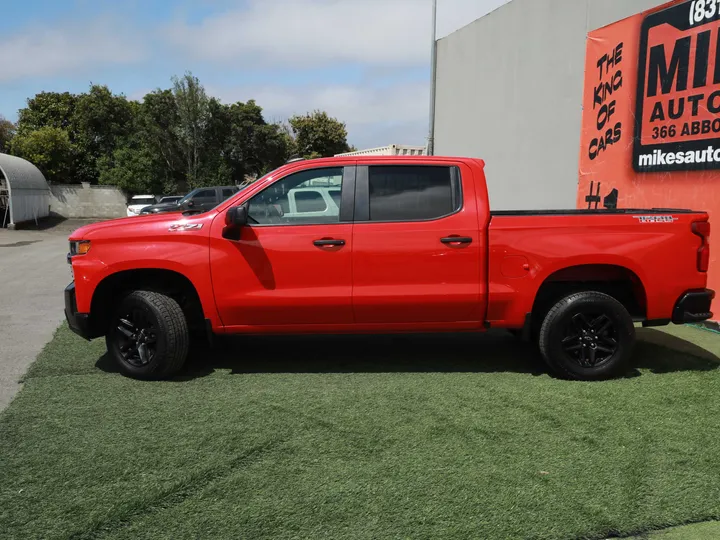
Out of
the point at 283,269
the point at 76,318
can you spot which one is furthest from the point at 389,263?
the point at 76,318

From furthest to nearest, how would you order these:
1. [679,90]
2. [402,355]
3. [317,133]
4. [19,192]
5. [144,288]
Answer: [317,133] < [19,192] < [679,90] < [402,355] < [144,288]

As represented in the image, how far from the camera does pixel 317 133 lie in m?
52.4

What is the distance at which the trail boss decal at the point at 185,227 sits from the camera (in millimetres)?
4820

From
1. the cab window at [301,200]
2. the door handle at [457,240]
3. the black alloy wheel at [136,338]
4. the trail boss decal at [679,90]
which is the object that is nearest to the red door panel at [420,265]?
the door handle at [457,240]

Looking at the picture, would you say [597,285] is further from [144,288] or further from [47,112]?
[47,112]

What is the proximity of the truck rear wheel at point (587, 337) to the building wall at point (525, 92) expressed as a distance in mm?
4299

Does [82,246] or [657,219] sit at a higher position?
[657,219]

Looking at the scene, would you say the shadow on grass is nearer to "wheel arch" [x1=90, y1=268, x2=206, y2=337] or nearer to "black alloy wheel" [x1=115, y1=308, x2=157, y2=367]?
"black alloy wheel" [x1=115, y1=308, x2=157, y2=367]

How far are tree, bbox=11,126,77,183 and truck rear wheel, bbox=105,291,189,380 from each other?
35002 mm

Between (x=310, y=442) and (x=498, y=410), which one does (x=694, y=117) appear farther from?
(x=310, y=442)

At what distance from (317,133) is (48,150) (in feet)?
77.9

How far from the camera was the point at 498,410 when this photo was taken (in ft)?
14.1

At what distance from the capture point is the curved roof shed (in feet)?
79.2

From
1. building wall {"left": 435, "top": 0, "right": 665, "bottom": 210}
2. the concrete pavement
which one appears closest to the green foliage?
the concrete pavement
